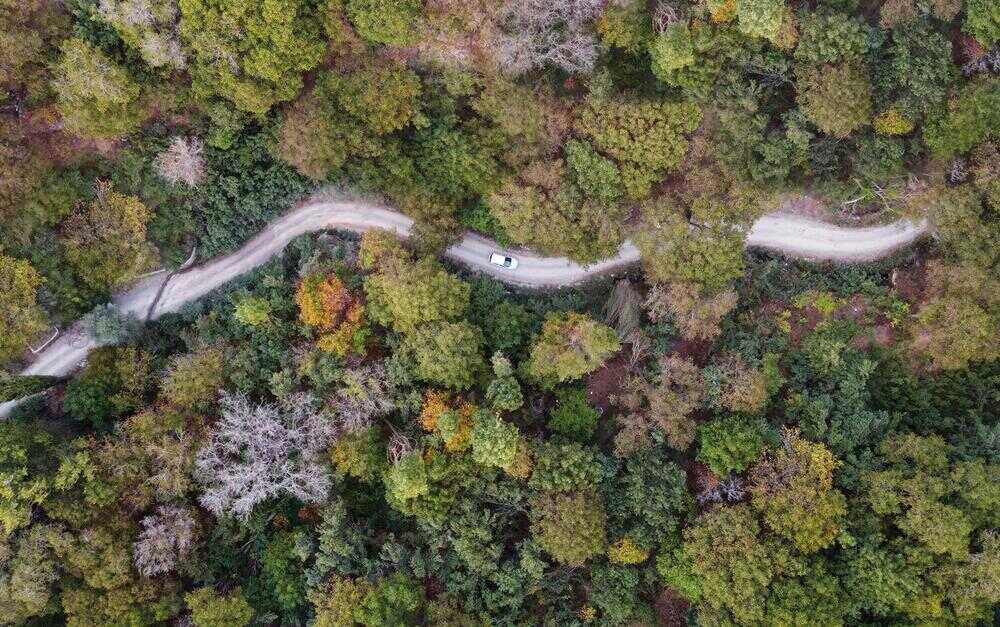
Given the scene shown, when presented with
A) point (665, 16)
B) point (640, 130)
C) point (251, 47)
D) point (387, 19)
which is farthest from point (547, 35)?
point (251, 47)

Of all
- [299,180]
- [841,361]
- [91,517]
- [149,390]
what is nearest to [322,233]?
[299,180]

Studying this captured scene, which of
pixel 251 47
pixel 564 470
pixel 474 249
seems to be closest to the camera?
pixel 251 47

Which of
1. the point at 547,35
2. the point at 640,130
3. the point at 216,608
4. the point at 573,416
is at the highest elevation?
the point at 547,35

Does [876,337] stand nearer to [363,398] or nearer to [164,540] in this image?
[363,398]

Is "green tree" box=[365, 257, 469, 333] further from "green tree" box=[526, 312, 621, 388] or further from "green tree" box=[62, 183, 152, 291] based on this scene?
"green tree" box=[62, 183, 152, 291]

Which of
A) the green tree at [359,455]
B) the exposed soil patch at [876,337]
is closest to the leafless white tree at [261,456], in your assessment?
the green tree at [359,455]

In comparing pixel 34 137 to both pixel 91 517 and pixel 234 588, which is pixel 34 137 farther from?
pixel 234 588

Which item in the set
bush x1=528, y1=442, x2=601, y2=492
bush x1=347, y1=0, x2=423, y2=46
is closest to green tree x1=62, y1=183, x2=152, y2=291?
bush x1=347, y1=0, x2=423, y2=46
